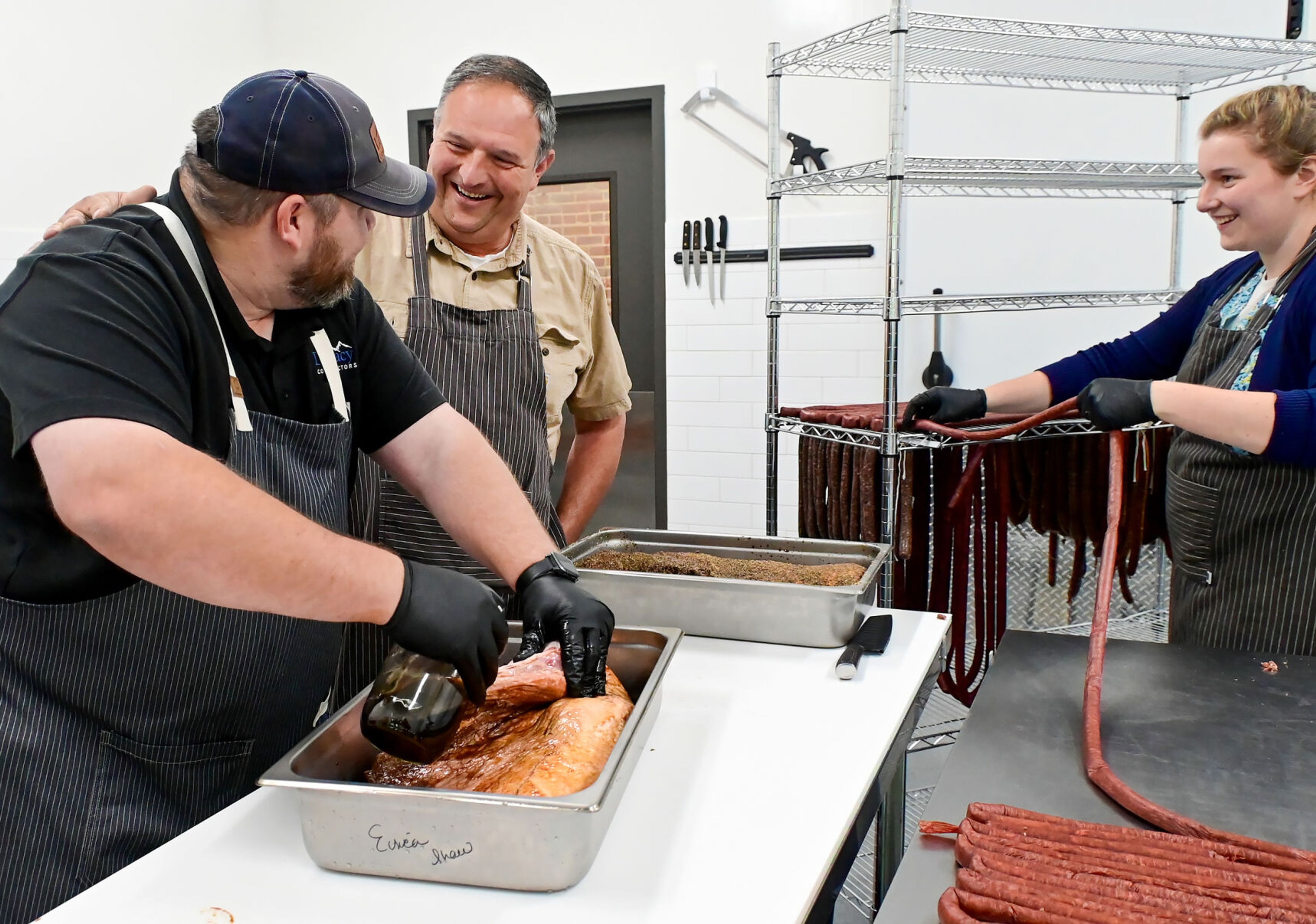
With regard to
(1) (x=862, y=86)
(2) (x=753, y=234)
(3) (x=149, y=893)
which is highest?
(1) (x=862, y=86)

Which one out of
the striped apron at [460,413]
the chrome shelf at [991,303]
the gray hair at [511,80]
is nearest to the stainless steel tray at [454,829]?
the striped apron at [460,413]

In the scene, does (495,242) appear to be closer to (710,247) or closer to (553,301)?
(553,301)

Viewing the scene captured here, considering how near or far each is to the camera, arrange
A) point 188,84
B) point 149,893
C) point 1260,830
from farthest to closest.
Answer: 1. point 188,84
2. point 1260,830
3. point 149,893

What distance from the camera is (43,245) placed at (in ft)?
4.08

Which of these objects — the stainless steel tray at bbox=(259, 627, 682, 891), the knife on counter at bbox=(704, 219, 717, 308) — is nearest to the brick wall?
the knife on counter at bbox=(704, 219, 717, 308)

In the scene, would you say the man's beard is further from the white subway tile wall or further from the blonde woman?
the white subway tile wall

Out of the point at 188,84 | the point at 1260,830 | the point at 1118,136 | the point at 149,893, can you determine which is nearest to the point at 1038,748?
the point at 1260,830

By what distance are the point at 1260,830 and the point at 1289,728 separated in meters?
0.38

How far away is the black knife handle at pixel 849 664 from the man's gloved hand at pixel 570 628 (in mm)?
417

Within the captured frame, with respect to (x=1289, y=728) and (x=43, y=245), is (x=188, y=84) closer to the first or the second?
(x=43, y=245)

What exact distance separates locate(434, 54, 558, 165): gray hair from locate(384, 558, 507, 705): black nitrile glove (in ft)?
4.58

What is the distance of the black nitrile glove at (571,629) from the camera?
141cm

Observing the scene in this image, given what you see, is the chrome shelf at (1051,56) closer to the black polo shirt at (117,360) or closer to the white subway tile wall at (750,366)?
the white subway tile wall at (750,366)

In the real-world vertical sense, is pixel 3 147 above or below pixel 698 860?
above
